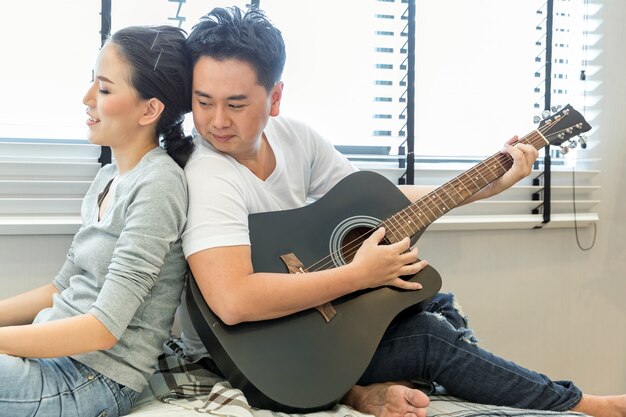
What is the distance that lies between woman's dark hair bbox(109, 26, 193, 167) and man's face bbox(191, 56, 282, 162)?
0.03 metres

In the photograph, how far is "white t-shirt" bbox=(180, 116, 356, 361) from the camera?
4.69ft

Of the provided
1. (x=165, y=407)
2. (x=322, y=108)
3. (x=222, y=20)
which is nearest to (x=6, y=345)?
(x=165, y=407)

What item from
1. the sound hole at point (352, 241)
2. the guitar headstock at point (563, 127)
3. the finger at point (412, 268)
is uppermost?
the guitar headstock at point (563, 127)

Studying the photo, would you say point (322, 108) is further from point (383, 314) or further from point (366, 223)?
point (383, 314)

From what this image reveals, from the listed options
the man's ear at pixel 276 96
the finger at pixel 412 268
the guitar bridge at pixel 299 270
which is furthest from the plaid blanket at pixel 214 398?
the man's ear at pixel 276 96

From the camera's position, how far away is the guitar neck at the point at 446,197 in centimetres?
164

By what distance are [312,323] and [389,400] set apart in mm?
244

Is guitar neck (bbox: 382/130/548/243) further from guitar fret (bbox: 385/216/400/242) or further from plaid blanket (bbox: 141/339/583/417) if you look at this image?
plaid blanket (bbox: 141/339/583/417)

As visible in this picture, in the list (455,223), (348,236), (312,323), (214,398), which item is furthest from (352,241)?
(455,223)

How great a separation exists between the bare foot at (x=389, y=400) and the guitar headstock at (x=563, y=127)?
80 centimetres

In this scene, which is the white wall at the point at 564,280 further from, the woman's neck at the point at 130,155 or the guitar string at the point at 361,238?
the woman's neck at the point at 130,155

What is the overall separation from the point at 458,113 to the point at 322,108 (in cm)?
56

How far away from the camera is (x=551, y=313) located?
2578 mm

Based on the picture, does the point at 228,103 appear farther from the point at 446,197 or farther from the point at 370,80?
the point at 370,80
